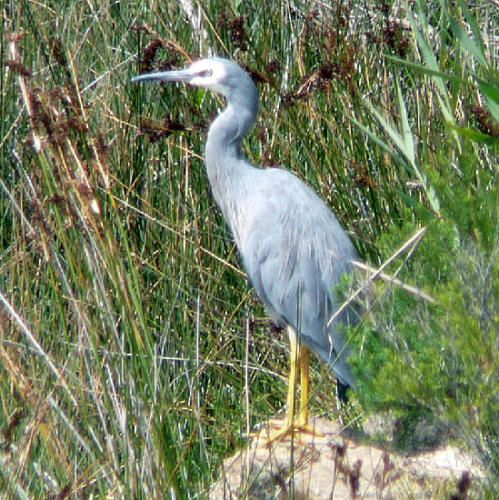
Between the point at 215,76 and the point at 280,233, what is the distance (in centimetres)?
60

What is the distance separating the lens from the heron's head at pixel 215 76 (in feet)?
12.1

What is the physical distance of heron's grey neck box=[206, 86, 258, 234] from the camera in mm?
3717

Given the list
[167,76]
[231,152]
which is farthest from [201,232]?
[167,76]

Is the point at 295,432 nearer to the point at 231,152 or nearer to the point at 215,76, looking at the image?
the point at 231,152

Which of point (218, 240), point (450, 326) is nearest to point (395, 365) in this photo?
point (450, 326)

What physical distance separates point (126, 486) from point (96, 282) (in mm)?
515

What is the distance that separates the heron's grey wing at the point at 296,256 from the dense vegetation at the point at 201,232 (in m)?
0.19

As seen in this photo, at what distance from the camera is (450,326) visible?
2.29 meters

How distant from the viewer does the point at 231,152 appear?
3.79 meters

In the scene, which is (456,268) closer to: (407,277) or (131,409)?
(407,277)

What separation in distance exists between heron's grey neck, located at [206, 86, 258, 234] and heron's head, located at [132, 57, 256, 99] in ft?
0.10

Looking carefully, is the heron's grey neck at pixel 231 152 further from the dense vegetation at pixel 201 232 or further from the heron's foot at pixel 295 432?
the heron's foot at pixel 295 432

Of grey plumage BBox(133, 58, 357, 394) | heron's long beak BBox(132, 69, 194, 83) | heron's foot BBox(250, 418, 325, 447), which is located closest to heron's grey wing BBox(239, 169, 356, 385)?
grey plumage BBox(133, 58, 357, 394)

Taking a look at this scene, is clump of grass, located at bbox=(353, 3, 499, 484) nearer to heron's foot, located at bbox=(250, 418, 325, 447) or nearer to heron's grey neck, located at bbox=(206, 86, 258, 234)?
heron's foot, located at bbox=(250, 418, 325, 447)
